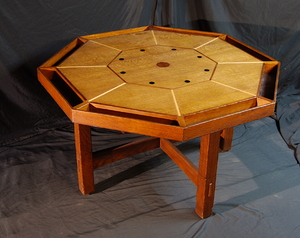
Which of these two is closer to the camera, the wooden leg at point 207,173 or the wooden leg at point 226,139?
the wooden leg at point 207,173

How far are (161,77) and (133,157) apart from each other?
0.85 meters

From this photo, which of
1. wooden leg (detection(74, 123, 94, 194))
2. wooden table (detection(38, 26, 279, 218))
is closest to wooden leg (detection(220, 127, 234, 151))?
wooden table (detection(38, 26, 279, 218))

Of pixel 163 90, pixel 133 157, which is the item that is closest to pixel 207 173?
pixel 163 90

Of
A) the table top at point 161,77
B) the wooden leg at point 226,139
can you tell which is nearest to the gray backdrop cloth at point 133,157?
the wooden leg at point 226,139

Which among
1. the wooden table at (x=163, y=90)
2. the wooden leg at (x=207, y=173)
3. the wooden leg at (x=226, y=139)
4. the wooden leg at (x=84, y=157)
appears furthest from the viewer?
the wooden leg at (x=226, y=139)

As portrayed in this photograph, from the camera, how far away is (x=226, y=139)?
2.93 metres

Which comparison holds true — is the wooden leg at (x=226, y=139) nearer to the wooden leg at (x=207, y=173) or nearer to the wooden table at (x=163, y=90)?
the wooden table at (x=163, y=90)

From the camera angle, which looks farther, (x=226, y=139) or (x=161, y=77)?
(x=226, y=139)

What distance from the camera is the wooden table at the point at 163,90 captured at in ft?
6.27

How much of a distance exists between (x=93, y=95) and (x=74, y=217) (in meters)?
0.76

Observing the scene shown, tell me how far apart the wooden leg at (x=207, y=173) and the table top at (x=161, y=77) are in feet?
0.71

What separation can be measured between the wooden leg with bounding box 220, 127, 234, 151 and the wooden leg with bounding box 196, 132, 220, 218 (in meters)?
0.69

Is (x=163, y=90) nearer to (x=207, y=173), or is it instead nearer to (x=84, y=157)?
(x=207, y=173)

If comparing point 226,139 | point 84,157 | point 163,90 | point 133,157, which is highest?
point 163,90
